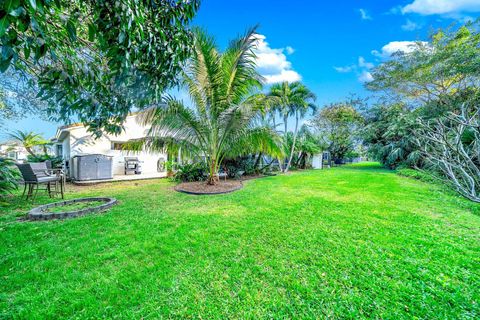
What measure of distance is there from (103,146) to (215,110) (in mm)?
8045

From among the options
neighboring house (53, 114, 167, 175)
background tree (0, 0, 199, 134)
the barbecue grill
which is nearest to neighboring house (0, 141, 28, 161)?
neighboring house (53, 114, 167, 175)

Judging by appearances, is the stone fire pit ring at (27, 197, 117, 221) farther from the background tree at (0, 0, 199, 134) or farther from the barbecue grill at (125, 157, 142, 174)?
the barbecue grill at (125, 157, 142, 174)

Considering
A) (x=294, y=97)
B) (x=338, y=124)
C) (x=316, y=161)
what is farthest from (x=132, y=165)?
(x=338, y=124)

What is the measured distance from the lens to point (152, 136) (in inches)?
281

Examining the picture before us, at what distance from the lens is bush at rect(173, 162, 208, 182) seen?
30.9 feet

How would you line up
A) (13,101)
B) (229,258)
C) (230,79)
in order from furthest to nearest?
(13,101) → (230,79) → (229,258)

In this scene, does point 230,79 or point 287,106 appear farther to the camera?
point 287,106

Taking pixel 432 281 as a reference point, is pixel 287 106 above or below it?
above

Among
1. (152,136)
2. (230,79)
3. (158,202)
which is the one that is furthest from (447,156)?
(152,136)

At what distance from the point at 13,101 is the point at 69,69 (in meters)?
8.04

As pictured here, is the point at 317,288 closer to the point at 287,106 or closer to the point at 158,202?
the point at 158,202

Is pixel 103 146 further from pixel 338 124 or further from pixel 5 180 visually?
pixel 338 124

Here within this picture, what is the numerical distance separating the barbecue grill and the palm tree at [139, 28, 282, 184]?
5736 mm

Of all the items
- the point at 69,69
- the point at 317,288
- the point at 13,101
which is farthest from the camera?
the point at 13,101
